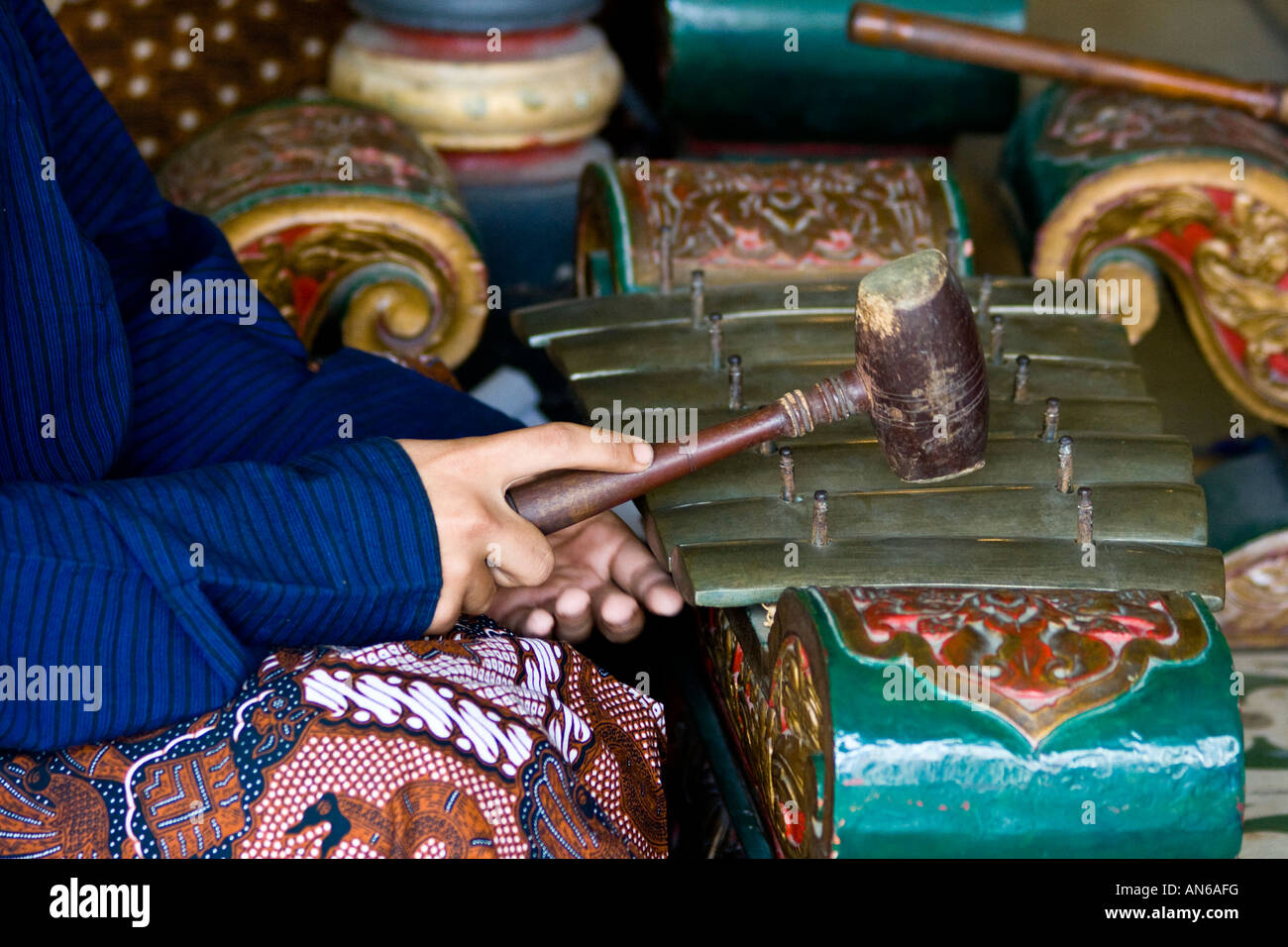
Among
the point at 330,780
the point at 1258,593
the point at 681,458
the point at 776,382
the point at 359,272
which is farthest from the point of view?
the point at 1258,593

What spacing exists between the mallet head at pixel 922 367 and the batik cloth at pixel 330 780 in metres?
0.39

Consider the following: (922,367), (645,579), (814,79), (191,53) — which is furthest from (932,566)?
(191,53)

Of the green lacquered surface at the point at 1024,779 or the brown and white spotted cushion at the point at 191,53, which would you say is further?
the brown and white spotted cushion at the point at 191,53

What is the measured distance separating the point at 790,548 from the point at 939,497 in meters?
0.16

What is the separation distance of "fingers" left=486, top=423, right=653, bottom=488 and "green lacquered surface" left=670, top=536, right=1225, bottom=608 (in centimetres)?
10

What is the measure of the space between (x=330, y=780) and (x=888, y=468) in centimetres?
60

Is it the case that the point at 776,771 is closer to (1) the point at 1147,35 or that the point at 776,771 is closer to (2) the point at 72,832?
(2) the point at 72,832

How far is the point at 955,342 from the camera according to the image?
110cm

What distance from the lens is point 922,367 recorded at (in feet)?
3.62

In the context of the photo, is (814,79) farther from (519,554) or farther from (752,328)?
(519,554)

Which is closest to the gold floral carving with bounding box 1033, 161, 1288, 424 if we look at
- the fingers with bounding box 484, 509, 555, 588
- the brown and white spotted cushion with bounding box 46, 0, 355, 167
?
the fingers with bounding box 484, 509, 555, 588

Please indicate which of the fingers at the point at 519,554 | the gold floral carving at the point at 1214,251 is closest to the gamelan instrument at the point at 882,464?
the fingers at the point at 519,554

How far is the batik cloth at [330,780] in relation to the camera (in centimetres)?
95

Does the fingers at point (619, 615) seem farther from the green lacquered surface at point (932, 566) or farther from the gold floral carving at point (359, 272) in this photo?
the gold floral carving at point (359, 272)
